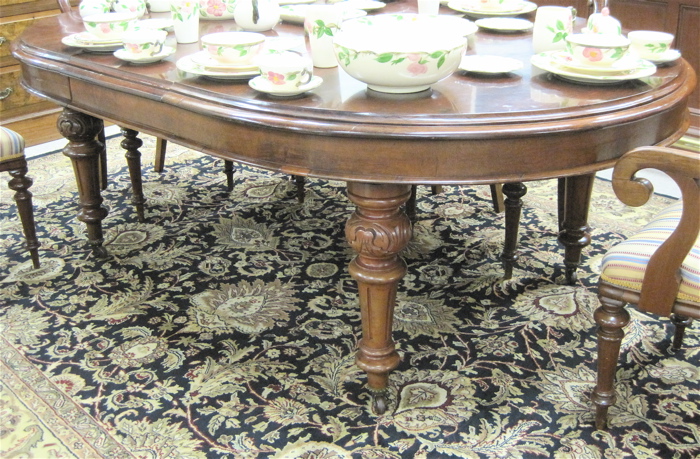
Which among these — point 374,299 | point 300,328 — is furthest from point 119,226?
point 374,299

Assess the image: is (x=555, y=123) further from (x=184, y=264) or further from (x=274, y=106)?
(x=184, y=264)

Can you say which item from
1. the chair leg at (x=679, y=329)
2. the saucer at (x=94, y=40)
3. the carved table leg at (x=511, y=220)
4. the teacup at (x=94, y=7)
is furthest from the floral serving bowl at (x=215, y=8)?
the chair leg at (x=679, y=329)

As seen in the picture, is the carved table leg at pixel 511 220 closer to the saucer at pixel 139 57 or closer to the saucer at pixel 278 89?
the saucer at pixel 278 89

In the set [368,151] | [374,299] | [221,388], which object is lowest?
[221,388]

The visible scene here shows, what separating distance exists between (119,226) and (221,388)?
127 cm

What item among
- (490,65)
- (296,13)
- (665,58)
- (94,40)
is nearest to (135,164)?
(94,40)

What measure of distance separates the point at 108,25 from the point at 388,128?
111 centimetres

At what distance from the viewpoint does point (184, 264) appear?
8.77ft

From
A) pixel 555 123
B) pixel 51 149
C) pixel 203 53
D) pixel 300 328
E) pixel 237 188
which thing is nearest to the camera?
pixel 555 123

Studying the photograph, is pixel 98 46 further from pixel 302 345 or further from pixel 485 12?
pixel 485 12

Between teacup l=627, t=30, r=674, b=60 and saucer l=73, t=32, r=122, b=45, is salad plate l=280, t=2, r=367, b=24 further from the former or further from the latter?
teacup l=627, t=30, r=674, b=60

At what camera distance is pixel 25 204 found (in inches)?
99.5

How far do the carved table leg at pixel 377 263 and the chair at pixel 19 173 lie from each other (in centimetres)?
134

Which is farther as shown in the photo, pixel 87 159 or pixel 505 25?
pixel 87 159
